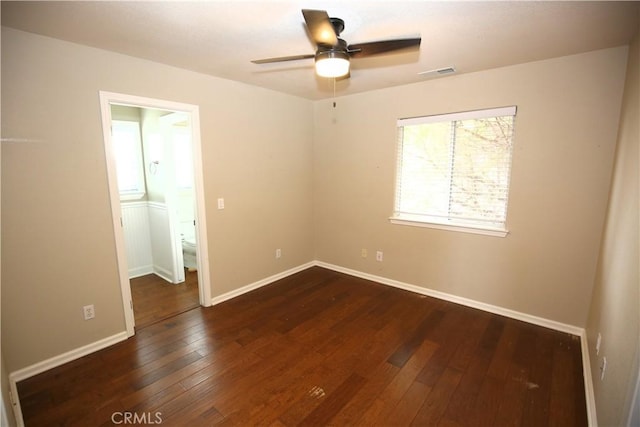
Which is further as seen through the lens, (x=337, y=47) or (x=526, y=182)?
(x=526, y=182)

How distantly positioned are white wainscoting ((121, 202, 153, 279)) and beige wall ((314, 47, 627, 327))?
300 cm

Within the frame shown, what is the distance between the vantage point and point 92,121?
231 cm

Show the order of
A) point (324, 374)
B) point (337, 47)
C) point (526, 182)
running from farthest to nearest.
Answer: point (526, 182), point (324, 374), point (337, 47)

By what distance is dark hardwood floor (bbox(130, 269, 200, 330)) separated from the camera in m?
3.06

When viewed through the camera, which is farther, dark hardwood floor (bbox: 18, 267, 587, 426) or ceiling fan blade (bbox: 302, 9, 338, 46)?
dark hardwood floor (bbox: 18, 267, 587, 426)

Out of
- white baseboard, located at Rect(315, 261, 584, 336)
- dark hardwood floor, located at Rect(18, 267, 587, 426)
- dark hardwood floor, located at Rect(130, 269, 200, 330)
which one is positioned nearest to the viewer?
dark hardwood floor, located at Rect(18, 267, 587, 426)

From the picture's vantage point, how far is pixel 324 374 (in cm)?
219

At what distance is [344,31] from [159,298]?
334 cm

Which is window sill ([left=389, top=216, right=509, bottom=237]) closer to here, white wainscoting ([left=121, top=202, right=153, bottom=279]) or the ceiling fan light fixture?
the ceiling fan light fixture

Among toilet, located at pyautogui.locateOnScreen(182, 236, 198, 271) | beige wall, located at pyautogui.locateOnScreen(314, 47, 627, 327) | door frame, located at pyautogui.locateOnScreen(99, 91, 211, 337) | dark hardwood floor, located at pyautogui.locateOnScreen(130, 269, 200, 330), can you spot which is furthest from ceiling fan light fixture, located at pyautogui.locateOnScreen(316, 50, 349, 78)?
toilet, located at pyautogui.locateOnScreen(182, 236, 198, 271)

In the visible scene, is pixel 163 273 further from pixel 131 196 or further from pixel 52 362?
pixel 52 362

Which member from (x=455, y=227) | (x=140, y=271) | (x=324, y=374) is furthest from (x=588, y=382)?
(x=140, y=271)

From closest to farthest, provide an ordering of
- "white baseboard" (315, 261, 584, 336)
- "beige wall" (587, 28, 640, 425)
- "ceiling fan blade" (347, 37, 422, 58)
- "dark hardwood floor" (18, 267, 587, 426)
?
1. "beige wall" (587, 28, 640, 425)
2. "ceiling fan blade" (347, 37, 422, 58)
3. "dark hardwood floor" (18, 267, 587, 426)
4. "white baseboard" (315, 261, 584, 336)

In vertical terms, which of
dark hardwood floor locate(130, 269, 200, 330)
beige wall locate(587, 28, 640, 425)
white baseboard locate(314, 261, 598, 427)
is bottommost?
dark hardwood floor locate(130, 269, 200, 330)
